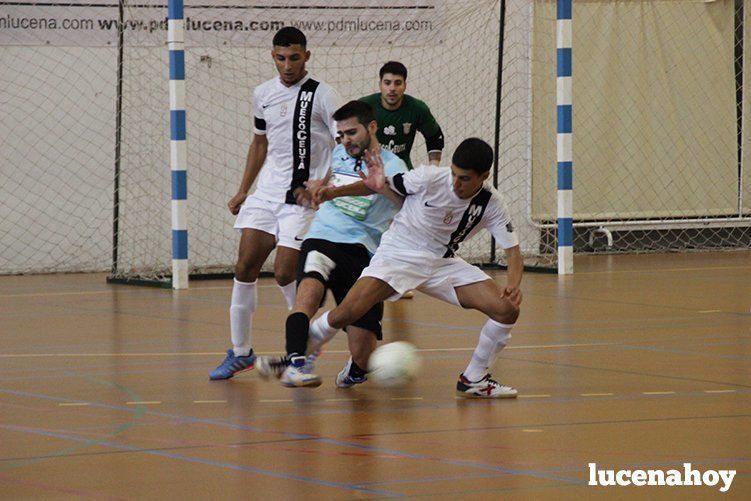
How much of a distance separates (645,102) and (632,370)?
9.51 metres

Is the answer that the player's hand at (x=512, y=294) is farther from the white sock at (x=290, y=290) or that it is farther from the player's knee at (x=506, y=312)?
the white sock at (x=290, y=290)

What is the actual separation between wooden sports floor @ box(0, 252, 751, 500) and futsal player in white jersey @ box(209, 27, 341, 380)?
0.55m

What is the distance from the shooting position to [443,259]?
285 inches

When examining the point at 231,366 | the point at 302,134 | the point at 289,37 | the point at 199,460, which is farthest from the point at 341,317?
the point at 199,460

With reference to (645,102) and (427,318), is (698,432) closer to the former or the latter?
(427,318)

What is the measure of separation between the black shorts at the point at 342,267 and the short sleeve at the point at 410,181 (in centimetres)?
48

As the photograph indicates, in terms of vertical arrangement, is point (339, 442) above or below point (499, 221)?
below

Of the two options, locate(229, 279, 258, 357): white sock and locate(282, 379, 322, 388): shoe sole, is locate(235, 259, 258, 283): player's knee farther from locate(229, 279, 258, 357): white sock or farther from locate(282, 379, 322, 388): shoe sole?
locate(282, 379, 322, 388): shoe sole

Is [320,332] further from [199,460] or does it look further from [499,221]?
[199,460]

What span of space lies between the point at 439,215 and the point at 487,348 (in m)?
0.72

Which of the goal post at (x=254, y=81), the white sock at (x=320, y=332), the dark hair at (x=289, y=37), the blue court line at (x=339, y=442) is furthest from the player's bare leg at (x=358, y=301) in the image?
the goal post at (x=254, y=81)

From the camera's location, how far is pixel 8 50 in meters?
14.5

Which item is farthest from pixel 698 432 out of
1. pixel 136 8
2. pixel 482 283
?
pixel 136 8

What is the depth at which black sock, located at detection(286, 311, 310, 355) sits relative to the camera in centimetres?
706
